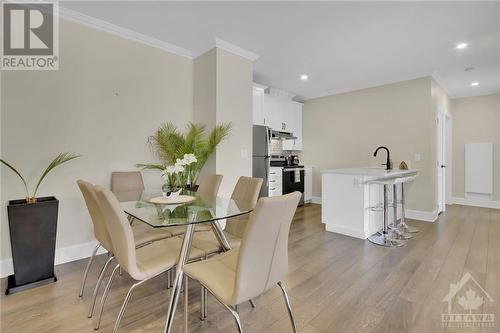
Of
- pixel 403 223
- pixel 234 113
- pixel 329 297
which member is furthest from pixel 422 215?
pixel 234 113

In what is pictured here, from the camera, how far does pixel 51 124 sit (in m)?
2.54

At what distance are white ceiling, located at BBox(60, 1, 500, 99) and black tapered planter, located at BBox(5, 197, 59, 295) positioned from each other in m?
2.02

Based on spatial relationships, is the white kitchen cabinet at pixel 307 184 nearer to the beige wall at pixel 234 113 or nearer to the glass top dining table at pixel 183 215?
the beige wall at pixel 234 113

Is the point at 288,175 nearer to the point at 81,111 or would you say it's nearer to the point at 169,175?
the point at 169,175

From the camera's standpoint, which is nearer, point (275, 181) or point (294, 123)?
point (275, 181)

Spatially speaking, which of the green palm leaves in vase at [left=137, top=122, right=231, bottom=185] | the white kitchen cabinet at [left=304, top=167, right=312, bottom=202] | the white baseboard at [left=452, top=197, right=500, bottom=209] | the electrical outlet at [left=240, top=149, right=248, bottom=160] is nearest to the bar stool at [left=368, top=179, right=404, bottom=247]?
the electrical outlet at [left=240, top=149, right=248, bottom=160]

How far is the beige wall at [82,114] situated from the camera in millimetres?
2367

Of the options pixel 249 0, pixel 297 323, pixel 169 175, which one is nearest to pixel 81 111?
pixel 169 175

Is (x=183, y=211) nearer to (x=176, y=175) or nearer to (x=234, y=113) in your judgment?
(x=176, y=175)

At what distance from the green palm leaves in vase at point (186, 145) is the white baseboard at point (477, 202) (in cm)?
581

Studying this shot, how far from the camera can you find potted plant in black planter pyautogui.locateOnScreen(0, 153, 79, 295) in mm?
2084

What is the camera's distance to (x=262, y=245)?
1216mm

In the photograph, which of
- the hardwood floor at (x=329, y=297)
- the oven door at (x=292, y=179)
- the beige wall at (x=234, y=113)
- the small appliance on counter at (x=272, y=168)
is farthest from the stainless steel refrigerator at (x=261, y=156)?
the hardwood floor at (x=329, y=297)

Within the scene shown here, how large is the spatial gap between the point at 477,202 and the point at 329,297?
5674mm
